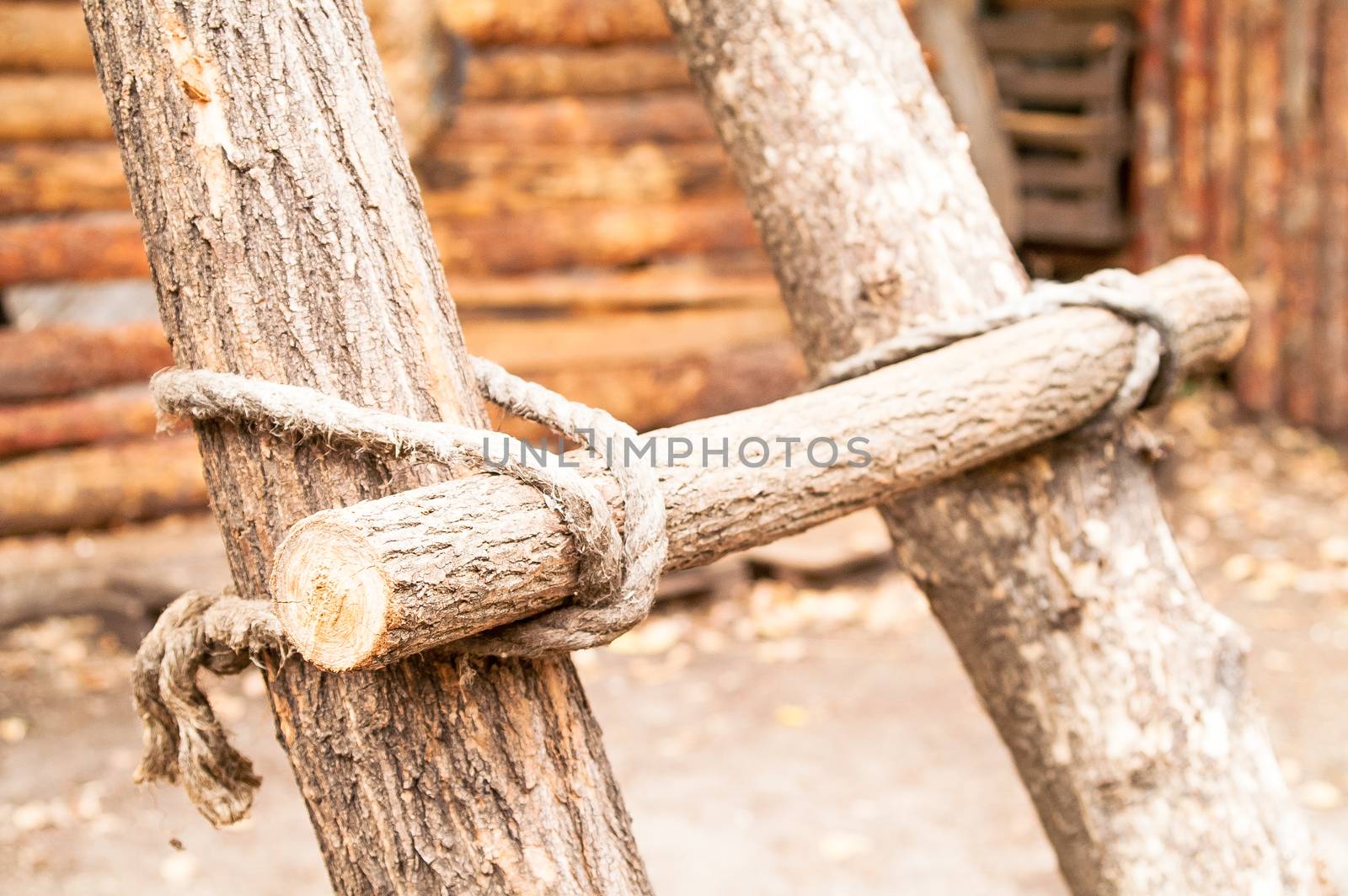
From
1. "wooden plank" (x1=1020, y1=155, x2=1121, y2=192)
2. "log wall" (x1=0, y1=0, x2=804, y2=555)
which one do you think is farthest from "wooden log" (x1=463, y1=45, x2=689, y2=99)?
"wooden plank" (x1=1020, y1=155, x2=1121, y2=192)

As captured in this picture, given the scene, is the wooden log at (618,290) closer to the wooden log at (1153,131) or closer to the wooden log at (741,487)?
the wooden log at (1153,131)

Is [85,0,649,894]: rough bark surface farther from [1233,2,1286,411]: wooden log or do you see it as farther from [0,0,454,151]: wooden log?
[1233,2,1286,411]: wooden log

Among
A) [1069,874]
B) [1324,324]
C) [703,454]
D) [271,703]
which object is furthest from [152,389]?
[1324,324]

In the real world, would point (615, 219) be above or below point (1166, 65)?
below

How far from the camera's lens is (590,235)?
4805 millimetres

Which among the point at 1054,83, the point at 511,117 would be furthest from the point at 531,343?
the point at 1054,83

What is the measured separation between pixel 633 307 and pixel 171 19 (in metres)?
3.90

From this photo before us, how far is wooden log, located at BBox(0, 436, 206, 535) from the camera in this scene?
4.34 metres

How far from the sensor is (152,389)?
3.71 ft

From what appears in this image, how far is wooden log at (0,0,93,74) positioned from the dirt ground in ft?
6.93

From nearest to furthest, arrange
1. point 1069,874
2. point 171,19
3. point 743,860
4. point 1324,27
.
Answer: point 171,19 < point 1069,874 < point 743,860 < point 1324,27

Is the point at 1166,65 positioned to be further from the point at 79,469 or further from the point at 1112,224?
the point at 79,469

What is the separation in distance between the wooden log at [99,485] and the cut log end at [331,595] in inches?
144

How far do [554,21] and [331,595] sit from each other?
4.10 meters
